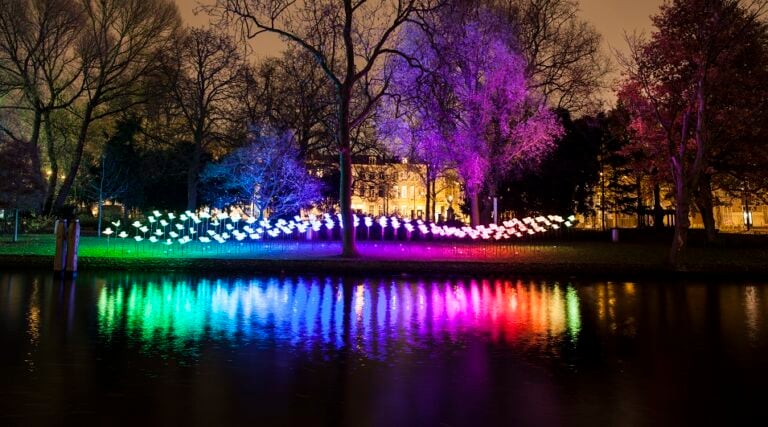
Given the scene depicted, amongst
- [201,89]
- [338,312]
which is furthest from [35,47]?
[338,312]

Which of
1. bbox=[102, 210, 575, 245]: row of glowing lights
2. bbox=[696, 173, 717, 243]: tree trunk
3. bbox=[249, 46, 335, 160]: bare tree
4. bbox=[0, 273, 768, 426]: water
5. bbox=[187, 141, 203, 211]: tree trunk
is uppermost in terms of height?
bbox=[249, 46, 335, 160]: bare tree

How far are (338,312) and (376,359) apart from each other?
388 cm

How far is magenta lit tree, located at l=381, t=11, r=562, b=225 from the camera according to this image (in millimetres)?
29391

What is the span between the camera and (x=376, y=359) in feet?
24.7

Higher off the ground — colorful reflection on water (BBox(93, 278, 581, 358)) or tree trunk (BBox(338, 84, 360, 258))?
tree trunk (BBox(338, 84, 360, 258))

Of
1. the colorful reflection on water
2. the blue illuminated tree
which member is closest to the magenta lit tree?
the blue illuminated tree

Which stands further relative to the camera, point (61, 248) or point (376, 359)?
point (61, 248)

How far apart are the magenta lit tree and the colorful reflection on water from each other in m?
14.7

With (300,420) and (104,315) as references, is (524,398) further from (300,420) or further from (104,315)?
(104,315)

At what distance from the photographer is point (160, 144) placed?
153 feet

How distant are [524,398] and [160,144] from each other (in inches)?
1779

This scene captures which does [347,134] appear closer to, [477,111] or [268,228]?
[268,228]

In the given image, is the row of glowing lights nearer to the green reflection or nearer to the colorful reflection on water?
the colorful reflection on water

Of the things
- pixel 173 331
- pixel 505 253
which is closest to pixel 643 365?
pixel 173 331
